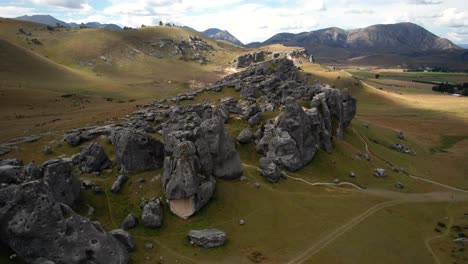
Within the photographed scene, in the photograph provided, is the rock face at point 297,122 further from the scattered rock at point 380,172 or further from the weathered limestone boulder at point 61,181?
the weathered limestone boulder at point 61,181

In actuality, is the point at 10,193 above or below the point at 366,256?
above

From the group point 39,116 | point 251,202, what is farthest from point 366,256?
point 39,116

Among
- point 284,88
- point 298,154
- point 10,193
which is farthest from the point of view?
point 284,88

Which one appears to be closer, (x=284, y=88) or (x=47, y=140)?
(x=47, y=140)

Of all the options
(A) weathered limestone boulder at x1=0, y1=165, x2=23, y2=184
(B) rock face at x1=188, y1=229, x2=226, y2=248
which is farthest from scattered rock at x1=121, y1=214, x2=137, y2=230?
(A) weathered limestone boulder at x1=0, y1=165, x2=23, y2=184

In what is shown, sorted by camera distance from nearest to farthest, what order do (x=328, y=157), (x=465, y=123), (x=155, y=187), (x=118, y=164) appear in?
(x=155, y=187), (x=118, y=164), (x=328, y=157), (x=465, y=123)

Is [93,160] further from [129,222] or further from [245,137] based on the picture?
[245,137]

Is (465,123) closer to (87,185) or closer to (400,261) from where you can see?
(400,261)

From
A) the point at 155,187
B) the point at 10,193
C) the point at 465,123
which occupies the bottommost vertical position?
the point at 465,123
